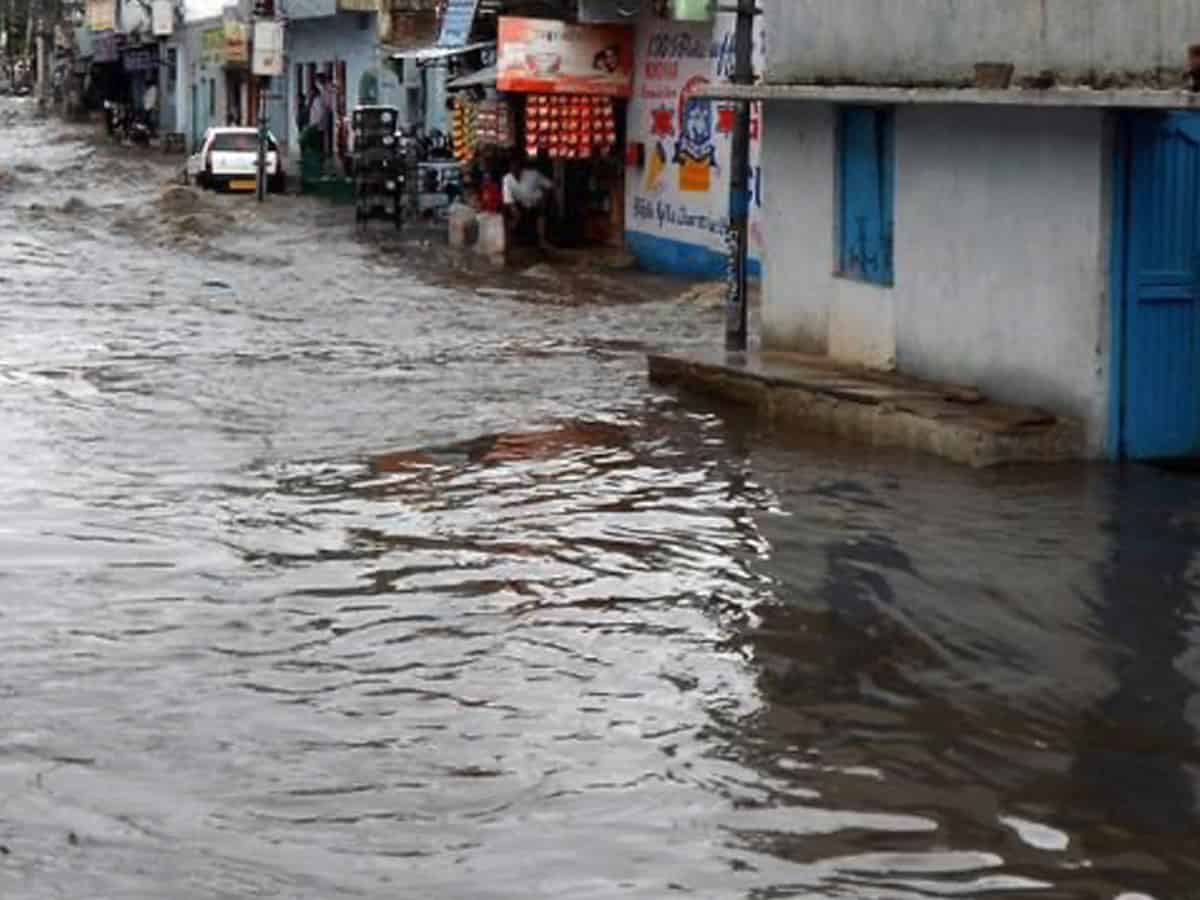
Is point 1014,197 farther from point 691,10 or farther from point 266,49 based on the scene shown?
point 266,49

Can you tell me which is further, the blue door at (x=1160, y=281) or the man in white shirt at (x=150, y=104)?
the man in white shirt at (x=150, y=104)

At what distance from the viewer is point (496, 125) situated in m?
33.7

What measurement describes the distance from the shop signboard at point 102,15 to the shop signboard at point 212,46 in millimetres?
19128

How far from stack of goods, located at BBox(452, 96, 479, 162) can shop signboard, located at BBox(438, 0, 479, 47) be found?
2.86ft

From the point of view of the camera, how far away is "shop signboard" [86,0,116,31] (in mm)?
92312

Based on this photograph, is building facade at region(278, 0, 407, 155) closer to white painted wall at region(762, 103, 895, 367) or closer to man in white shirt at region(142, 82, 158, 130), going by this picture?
man in white shirt at region(142, 82, 158, 130)

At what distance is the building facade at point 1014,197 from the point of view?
1384 cm

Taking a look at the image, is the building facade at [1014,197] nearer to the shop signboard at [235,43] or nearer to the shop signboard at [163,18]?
the shop signboard at [235,43]

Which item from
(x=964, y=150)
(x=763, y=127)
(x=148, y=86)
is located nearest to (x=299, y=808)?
(x=964, y=150)

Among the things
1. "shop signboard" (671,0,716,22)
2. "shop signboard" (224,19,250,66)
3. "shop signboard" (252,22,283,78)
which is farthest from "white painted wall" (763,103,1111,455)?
"shop signboard" (224,19,250,66)

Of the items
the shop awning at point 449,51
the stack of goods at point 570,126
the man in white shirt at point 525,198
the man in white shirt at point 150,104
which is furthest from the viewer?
the man in white shirt at point 150,104

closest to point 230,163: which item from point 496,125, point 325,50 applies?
point 325,50

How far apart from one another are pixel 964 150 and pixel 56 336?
34.6 feet

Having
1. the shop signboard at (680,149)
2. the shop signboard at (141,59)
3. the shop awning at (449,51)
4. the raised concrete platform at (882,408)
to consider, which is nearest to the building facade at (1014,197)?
the raised concrete platform at (882,408)
